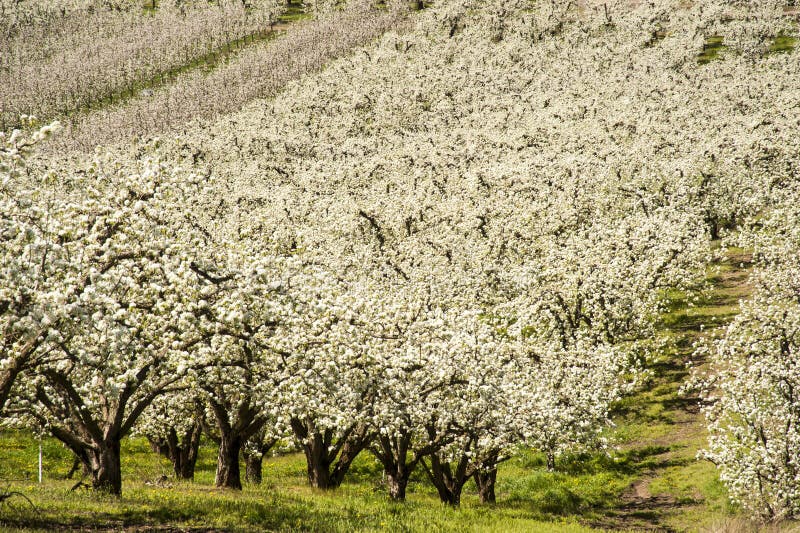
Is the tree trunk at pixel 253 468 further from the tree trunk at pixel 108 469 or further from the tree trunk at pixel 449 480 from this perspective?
the tree trunk at pixel 108 469

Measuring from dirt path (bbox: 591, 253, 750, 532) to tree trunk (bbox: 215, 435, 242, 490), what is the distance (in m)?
16.4

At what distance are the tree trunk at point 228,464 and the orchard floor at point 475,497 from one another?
0.76 meters

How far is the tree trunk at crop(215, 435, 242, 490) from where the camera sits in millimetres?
24328

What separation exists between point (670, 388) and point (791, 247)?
11781 mm

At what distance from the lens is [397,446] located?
84.3 ft

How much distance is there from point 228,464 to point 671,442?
1021 inches

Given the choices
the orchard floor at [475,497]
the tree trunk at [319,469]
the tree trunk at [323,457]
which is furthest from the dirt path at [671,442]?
the tree trunk at [319,469]

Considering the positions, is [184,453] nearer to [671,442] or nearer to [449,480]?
[449,480]

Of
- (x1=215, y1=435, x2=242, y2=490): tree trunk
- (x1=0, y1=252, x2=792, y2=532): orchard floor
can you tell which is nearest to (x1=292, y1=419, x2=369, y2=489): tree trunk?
(x1=0, y1=252, x2=792, y2=532): orchard floor

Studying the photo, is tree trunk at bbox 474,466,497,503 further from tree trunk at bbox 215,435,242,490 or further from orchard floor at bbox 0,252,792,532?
tree trunk at bbox 215,435,242,490

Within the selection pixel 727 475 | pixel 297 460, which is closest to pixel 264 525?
pixel 727 475

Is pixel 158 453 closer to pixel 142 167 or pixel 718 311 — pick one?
pixel 142 167

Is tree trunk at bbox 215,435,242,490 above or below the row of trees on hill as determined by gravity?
below

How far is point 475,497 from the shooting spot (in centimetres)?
3102
